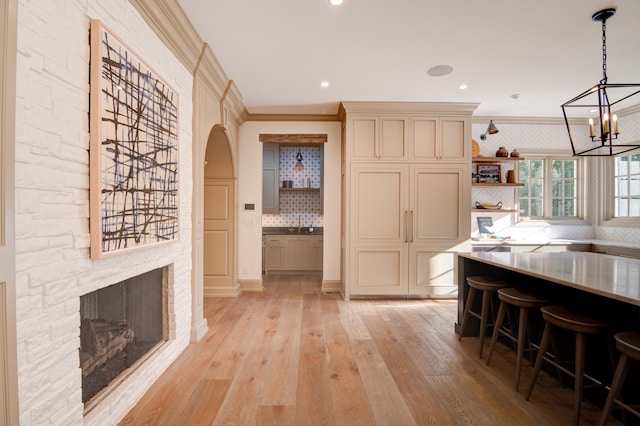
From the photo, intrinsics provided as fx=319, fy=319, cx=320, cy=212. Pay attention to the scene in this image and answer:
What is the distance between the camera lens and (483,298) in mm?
2768

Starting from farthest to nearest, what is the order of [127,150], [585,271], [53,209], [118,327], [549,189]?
[549,189] → [585,271] → [118,327] → [127,150] → [53,209]

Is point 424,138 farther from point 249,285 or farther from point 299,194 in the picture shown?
point 249,285

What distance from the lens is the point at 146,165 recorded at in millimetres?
2158

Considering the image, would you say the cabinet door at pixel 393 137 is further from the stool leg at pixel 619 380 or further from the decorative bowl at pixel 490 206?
the stool leg at pixel 619 380

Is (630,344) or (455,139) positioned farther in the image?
(455,139)

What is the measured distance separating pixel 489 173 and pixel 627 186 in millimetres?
2032

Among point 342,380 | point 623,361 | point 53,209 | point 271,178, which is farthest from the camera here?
point 271,178

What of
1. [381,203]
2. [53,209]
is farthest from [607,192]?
[53,209]

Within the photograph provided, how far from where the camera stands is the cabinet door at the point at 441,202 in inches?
182

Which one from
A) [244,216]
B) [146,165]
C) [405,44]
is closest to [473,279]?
[405,44]

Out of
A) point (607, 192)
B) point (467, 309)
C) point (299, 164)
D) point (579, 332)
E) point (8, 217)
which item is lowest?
point (467, 309)

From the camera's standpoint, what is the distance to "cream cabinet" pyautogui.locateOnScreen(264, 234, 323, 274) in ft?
21.2

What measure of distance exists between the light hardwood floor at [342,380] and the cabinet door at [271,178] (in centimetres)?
317

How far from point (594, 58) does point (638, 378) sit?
9.90ft
